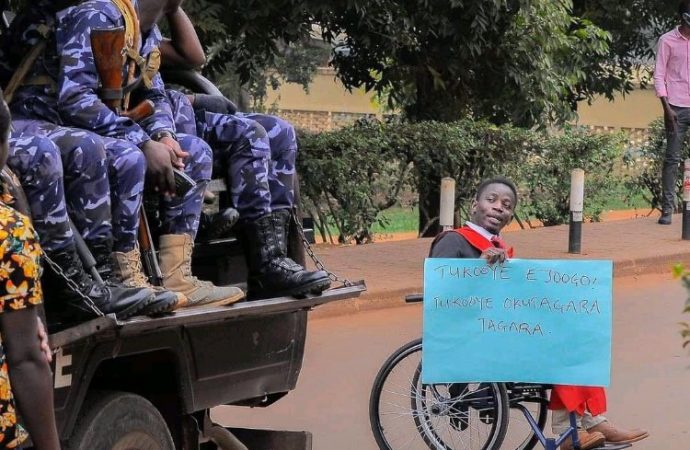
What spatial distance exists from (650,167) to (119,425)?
43.5 feet

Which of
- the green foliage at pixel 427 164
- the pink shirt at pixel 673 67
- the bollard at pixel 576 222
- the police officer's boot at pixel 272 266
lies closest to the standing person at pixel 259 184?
the police officer's boot at pixel 272 266

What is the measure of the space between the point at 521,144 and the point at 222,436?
30.5 feet

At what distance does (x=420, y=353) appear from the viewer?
630 cm

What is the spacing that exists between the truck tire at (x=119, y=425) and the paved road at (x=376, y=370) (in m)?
2.46

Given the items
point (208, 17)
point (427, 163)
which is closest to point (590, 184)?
point (427, 163)

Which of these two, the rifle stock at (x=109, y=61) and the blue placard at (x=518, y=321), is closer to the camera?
the rifle stock at (x=109, y=61)

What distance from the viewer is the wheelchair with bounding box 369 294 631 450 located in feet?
19.9

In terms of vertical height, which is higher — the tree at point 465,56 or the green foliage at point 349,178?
the tree at point 465,56

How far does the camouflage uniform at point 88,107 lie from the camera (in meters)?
4.47

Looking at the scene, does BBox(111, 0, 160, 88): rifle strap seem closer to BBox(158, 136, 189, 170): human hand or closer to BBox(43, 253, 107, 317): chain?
BBox(158, 136, 189, 170): human hand

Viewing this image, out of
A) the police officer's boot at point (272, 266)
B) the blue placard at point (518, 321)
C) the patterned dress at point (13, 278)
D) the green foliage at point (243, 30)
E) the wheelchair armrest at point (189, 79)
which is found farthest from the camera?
the green foliage at point (243, 30)

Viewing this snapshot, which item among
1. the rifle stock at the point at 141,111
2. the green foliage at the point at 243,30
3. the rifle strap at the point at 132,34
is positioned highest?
the green foliage at the point at 243,30

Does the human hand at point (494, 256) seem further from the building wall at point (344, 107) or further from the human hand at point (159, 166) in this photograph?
the building wall at point (344, 107)

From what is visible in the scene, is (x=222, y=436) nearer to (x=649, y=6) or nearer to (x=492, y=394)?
(x=492, y=394)
